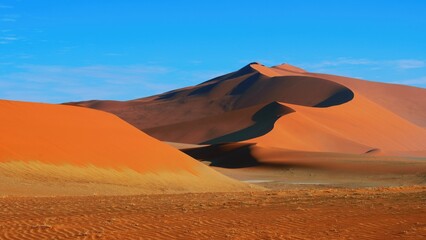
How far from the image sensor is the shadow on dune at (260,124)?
68.9 meters

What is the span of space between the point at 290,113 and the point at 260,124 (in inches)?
140

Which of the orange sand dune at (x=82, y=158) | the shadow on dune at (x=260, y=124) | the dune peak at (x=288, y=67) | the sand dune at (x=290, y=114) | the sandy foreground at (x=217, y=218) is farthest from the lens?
the dune peak at (x=288, y=67)

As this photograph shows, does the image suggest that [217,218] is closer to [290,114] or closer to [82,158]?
[82,158]

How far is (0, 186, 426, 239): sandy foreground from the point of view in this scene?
441 inches

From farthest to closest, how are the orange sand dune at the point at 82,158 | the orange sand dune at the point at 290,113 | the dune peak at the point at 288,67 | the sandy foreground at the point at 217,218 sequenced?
the dune peak at the point at 288,67, the orange sand dune at the point at 290,113, the orange sand dune at the point at 82,158, the sandy foreground at the point at 217,218

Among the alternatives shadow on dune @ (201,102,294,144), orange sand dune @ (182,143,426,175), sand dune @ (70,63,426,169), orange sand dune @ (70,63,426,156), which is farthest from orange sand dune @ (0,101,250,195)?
shadow on dune @ (201,102,294,144)

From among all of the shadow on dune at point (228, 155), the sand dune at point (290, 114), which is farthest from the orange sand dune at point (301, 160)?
the sand dune at point (290, 114)

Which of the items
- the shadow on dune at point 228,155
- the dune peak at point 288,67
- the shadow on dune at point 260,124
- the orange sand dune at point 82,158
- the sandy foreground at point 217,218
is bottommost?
the sandy foreground at point 217,218

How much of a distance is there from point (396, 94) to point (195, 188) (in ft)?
305

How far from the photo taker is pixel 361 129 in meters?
79.4

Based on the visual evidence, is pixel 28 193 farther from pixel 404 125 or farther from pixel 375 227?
pixel 404 125

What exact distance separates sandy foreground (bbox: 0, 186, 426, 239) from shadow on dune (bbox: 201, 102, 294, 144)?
50227mm

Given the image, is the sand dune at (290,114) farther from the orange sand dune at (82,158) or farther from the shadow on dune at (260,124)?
the orange sand dune at (82,158)

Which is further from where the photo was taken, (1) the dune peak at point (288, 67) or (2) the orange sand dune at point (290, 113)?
(1) the dune peak at point (288, 67)
